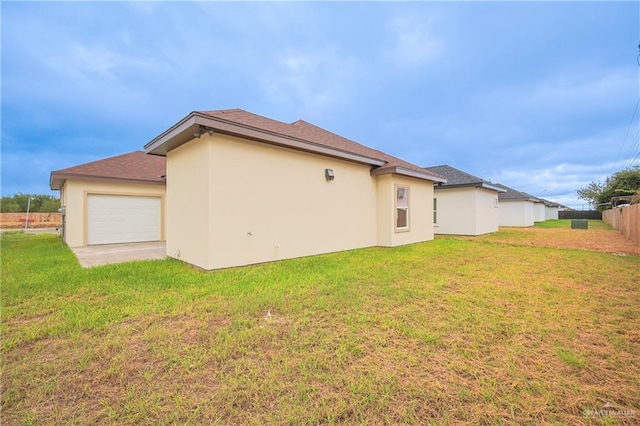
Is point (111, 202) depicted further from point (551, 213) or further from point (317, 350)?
point (551, 213)

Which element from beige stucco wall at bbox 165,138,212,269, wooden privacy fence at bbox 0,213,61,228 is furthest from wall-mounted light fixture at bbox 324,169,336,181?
wooden privacy fence at bbox 0,213,61,228

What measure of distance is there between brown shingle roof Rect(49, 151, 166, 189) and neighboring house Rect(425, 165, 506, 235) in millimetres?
14549

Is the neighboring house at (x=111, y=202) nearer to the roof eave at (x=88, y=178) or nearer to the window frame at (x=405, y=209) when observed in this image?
the roof eave at (x=88, y=178)

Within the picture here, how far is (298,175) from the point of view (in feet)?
24.0

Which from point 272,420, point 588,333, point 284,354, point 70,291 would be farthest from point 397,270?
point 70,291

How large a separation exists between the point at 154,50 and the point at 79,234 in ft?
36.3

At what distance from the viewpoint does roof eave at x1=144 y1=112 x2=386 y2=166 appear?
543 centimetres

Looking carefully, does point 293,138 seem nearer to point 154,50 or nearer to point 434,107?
point 154,50

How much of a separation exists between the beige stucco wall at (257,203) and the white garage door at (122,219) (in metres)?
5.36

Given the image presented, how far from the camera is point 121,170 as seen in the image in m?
11.6

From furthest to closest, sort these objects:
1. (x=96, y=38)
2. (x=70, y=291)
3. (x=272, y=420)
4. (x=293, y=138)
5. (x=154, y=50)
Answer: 1. (x=154, y=50)
2. (x=96, y=38)
3. (x=293, y=138)
4. (x=70, y=291)
5. (x=272, y=420)

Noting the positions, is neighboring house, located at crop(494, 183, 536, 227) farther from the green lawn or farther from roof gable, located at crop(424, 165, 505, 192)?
the green lawn

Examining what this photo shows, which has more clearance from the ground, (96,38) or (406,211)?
(96,38)

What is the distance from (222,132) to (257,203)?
1779 millimetres
